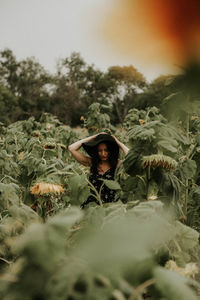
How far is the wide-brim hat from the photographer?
115 inches

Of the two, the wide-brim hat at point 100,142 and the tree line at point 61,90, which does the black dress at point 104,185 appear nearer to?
the wide-brim hat at point 100,142

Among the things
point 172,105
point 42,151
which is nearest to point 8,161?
point 42,151

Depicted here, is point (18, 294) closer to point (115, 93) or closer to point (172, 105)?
point (172, 105)

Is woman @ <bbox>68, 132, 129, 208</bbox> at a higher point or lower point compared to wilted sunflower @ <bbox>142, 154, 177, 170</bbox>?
lower

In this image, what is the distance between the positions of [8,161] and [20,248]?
290 centimetres

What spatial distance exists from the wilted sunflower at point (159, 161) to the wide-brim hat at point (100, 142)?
4.46ft

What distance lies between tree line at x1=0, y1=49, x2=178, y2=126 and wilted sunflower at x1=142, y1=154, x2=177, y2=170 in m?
18.8

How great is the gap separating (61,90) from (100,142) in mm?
21065

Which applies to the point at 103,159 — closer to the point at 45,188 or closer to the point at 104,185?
the point at 104,185

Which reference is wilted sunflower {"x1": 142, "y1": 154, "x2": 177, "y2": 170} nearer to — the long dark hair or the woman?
the woman

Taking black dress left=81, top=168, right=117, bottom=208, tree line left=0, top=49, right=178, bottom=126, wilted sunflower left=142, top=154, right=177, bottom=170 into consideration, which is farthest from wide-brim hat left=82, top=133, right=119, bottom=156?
tree line left=0, top=49, right=178, bottom=126

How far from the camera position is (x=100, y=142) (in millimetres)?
2955

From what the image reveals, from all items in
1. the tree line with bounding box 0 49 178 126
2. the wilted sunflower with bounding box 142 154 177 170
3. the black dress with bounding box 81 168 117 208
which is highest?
the tree line with bounding box 0 49 178 126

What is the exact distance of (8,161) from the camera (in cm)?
324
